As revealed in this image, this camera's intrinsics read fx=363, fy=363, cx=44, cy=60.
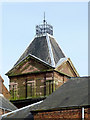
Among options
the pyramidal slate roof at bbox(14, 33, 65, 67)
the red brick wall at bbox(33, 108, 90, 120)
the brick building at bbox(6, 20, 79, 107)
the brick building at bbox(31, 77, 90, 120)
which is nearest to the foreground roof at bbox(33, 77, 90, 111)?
the brick building at bbox(31, 77, 90, 120)

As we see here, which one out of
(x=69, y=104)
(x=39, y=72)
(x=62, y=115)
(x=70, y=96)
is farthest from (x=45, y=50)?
(x=62, y=115)

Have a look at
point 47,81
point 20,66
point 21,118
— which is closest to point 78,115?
point 21,118

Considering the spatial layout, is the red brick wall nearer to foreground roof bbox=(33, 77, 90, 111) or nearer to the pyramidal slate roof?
foreground roof bbox=(33, 77, 90, 111)

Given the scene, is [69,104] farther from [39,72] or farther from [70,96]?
[39,72]

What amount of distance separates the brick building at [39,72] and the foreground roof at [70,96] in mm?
11631

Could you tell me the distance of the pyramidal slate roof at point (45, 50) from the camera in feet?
133

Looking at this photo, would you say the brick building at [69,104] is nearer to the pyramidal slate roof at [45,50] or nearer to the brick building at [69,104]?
the brick building at [69,104]

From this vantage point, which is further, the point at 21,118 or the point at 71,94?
the point at 21,118

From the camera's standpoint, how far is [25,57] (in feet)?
135

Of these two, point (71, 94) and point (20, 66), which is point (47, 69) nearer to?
point (20, 66)

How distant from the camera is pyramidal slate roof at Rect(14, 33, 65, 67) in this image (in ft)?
133

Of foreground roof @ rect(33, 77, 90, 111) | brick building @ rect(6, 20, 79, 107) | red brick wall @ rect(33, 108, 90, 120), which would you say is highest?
brick building @ rect(6, 20, 79, 107)

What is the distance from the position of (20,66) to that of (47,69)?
3.52 m

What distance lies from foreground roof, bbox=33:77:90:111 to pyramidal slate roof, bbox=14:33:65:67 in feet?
41.0
